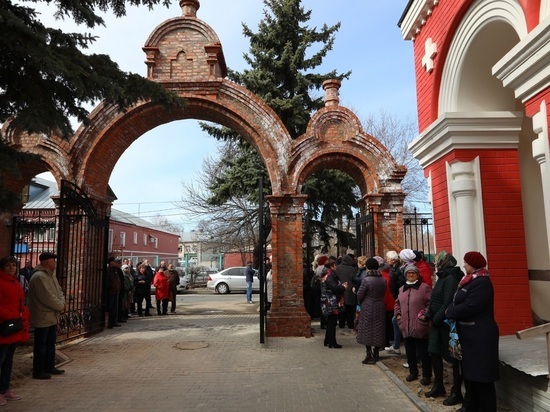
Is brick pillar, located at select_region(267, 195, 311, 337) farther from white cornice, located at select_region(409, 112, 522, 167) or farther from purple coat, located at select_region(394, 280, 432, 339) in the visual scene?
white cornice, located at select_region(409, 112, 522, 167)

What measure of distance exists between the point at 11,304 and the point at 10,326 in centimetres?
32

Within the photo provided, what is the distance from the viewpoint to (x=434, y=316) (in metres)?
5.07

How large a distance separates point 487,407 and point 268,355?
4.14 meters

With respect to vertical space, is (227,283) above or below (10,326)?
below

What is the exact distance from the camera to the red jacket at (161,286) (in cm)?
1321

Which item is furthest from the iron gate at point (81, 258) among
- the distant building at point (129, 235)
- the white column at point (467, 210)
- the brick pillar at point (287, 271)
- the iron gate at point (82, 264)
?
the distant building at point (129, 235)

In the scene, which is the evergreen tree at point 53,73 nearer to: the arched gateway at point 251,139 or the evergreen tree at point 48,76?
the evergreen tree at point 48,76

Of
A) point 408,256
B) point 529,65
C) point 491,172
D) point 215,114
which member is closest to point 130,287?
point 215,114

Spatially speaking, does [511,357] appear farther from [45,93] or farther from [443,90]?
[45,93]

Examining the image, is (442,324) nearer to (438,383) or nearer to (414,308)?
(414,308)

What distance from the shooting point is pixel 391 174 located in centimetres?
1027

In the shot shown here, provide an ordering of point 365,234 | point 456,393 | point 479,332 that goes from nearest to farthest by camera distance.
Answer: point 479,332
point 456,393
point 365,234

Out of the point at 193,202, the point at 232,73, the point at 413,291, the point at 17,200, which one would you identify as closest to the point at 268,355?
the point at 413,291

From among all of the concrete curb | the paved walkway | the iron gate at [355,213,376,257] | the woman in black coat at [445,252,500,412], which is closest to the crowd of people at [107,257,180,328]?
the paved walkway
